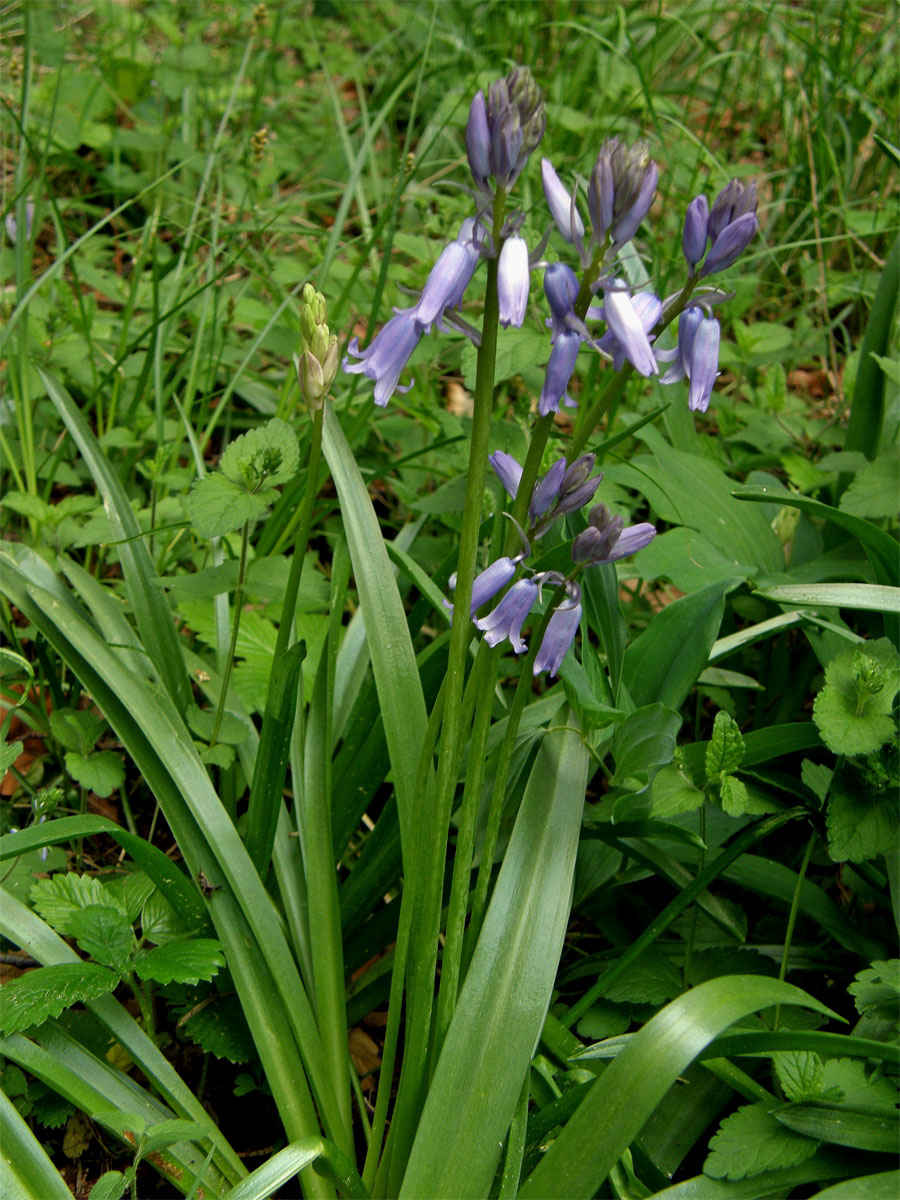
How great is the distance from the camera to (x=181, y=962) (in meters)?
1.67

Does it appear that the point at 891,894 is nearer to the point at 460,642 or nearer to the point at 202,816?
the point at 460,642

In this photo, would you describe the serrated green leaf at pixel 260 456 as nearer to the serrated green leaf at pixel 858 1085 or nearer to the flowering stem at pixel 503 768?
the flowering stem at pixel 503 768

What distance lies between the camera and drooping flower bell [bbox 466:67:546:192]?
121 cm

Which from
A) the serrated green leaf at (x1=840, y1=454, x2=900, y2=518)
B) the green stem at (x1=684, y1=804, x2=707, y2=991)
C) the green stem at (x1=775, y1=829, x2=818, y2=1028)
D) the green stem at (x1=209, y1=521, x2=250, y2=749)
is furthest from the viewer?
the serrated green leaf at (x1=840, y1=454, x2=900, y2=518)

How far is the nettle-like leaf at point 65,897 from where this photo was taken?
1.77 metres

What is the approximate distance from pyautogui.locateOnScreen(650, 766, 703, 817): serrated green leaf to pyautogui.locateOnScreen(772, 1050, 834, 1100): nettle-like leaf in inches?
16.6

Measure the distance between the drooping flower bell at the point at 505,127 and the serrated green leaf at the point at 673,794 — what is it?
1100mm

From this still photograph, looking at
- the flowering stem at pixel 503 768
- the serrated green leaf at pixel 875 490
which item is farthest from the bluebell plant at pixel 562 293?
the serrated green leaf at pixel 875 490

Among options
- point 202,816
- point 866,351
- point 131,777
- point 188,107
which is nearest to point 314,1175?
point 202,816

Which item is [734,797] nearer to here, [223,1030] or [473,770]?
[473,770]

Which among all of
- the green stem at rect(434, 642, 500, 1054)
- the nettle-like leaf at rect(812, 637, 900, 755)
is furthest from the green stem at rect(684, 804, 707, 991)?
the green stem at rect(434, 642, 500, 1054)

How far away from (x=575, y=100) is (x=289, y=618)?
3710 millimetres

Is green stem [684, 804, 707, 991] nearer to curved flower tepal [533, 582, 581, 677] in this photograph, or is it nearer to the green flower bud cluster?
curved flower tepal [533, 582, 581, 677]

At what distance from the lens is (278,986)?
1.84m
